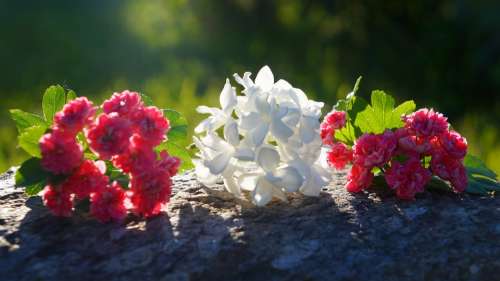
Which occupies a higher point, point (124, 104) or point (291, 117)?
point (124, 104)

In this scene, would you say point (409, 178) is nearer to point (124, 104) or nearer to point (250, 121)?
point (250, 121)

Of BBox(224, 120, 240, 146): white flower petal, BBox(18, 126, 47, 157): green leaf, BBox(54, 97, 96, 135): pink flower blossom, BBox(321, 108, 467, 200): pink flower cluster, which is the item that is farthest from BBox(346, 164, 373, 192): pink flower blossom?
BBox(18, 126, 47, 157): green leaf

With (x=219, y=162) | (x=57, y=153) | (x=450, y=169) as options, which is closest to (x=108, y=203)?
(x=57, y=153)

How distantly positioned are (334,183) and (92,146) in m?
0.93

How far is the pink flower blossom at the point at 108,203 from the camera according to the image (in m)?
1.88

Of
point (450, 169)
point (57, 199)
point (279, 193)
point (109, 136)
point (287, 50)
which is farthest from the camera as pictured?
point (287, 50)

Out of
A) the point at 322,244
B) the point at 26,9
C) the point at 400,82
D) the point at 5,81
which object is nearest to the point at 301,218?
the point at 322,244

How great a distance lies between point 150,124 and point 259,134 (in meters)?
0.29

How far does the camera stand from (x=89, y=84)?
5473mm

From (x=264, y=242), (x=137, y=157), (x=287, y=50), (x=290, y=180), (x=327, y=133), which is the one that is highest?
(x=287, y=50)

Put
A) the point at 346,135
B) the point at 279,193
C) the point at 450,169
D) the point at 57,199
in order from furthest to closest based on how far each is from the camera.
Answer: the point at 346,135 < the point at 450,169 < the point at 279,193 < the point at 57,199

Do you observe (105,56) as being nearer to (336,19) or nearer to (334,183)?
(336,19)

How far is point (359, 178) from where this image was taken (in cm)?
218

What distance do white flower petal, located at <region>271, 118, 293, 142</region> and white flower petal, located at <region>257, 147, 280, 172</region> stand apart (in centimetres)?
4
